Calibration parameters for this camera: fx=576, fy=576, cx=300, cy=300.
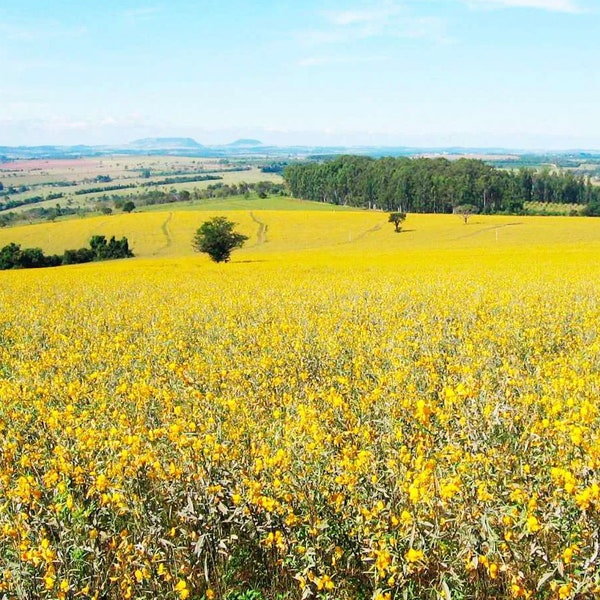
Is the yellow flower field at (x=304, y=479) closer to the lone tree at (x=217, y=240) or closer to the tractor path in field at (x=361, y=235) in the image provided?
the lone tree at (x=217, y=240)

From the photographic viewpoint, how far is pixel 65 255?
79438mm

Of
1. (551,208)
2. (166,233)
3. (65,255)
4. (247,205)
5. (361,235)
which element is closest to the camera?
(65,255)

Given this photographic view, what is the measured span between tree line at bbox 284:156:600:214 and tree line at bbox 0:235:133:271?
66.5m

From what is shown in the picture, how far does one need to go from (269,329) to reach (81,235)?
284 ft

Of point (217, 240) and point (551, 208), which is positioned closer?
point (217, 240)

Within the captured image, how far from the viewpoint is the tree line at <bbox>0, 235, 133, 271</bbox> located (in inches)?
2955

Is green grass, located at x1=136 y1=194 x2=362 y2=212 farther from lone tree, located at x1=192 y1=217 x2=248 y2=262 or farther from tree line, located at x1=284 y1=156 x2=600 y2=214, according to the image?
lone tree, located at x1=192 y1=217 x2=248 y2=262

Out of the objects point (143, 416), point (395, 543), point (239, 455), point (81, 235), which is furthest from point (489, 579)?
A: point (81, 235)

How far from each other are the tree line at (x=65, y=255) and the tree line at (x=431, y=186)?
2619 inches

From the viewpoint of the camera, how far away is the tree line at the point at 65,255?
75062 millimetres

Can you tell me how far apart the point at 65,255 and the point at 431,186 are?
77928mm

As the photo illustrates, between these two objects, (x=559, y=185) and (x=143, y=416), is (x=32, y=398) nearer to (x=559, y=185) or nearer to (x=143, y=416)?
(x=143, y=416)

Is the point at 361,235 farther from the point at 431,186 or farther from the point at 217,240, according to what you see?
the point at 431,186

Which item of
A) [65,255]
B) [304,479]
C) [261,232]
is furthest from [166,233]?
[304,479]
